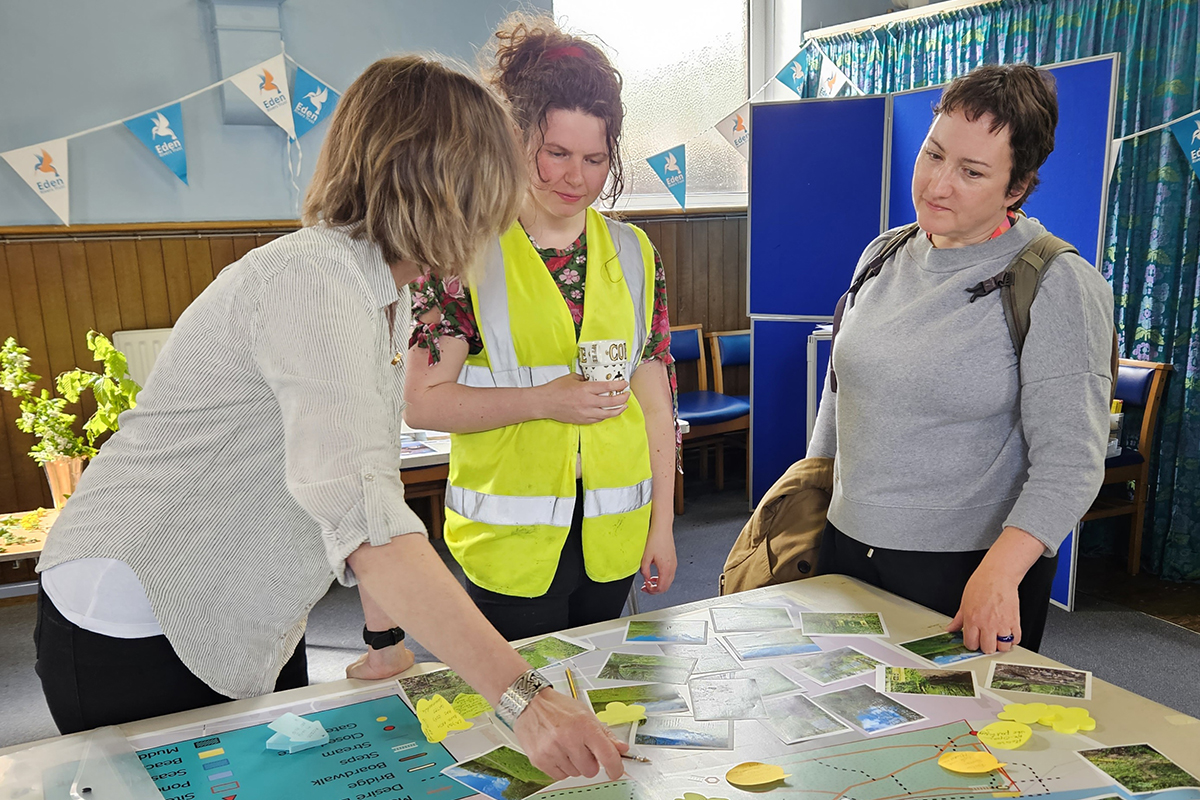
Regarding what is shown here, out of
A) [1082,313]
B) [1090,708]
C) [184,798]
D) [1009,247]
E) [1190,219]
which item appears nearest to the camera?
[184,798]

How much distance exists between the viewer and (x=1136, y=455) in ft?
11.7

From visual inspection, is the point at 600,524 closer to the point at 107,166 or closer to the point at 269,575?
the point at 269,575

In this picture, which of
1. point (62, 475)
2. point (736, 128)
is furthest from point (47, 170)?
point (736, 128)

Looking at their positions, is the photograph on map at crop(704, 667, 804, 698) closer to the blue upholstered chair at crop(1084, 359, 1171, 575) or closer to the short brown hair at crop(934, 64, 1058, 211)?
the short brown hair at crop(934, 64, 1058, 211)

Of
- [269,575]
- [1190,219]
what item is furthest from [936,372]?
[1190,219]

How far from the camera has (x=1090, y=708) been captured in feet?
3.56

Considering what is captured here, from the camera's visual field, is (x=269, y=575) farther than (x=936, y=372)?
No

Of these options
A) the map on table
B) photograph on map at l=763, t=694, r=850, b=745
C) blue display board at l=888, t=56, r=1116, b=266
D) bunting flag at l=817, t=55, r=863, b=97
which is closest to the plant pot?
the map on table

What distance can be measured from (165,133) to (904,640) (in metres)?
3.57

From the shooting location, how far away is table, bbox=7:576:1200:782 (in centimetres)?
102

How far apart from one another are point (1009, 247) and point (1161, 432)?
9.22ft

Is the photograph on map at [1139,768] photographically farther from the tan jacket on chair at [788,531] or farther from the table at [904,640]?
the tan jacket on chair at [788,531]

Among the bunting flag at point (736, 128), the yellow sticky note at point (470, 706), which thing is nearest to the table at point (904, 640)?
the yellow sticky note at point (470, 706)

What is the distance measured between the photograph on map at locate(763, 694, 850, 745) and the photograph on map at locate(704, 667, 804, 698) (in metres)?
0.02
